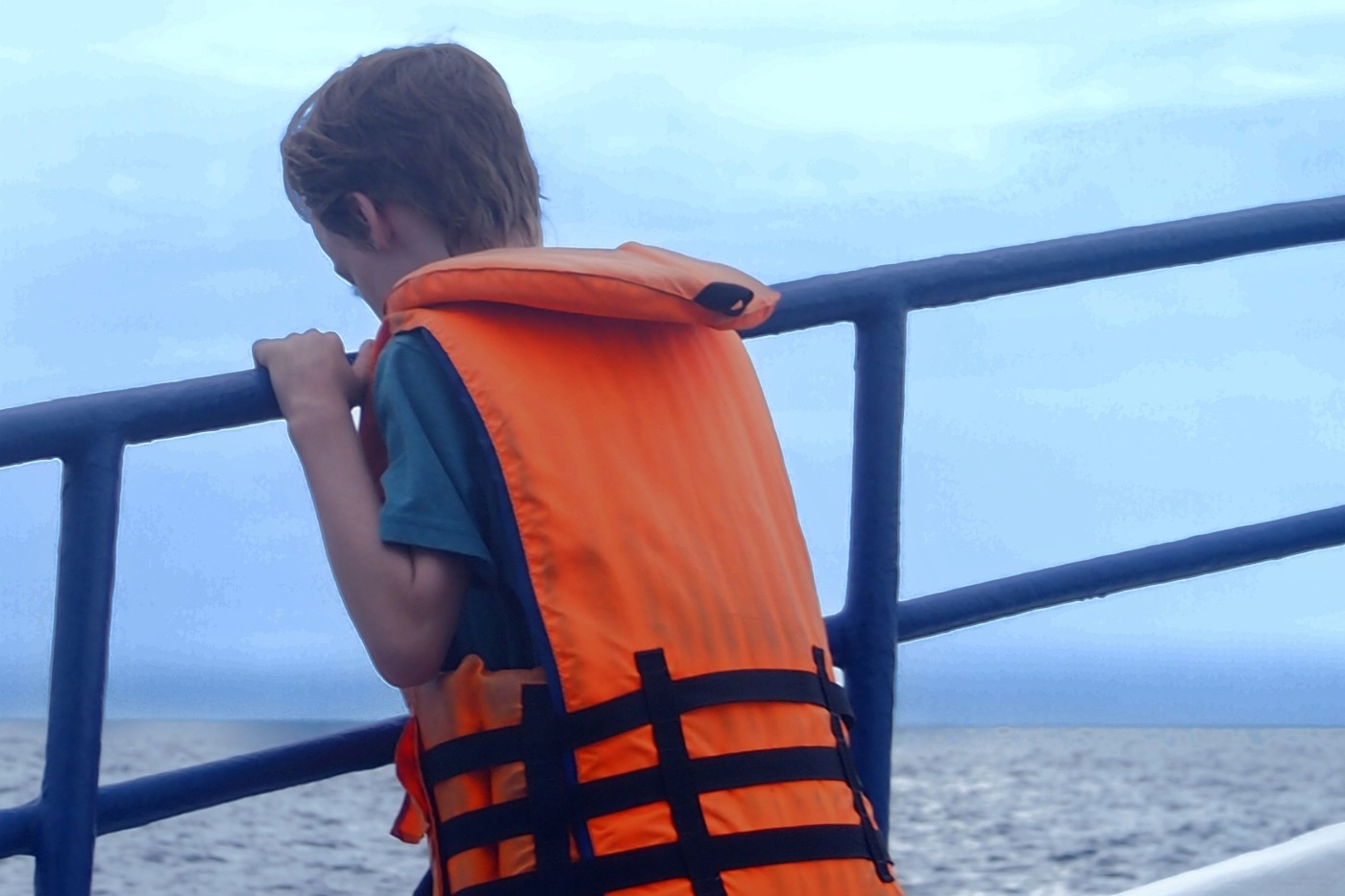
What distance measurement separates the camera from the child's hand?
1154 mm

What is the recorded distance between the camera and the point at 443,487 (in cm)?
108

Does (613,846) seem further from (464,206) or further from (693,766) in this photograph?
(464,206)

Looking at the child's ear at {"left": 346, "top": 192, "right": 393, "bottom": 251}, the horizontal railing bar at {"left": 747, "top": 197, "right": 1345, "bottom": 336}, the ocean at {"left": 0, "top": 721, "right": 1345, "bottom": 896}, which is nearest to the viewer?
the child's ear at {"left": 346, "top": 192, "right": 393, "bottom": 251}

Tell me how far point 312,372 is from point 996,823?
7.50 m

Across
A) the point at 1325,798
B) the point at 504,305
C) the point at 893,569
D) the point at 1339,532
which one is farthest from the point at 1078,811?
the point at 504,305

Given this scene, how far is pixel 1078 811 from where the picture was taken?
798 centimetres

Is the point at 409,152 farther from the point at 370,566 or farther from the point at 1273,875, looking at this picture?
the point at 1273,875

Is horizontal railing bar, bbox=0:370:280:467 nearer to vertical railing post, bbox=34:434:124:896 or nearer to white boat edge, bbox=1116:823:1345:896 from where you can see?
vertical railing post, bbox=34:434:124:896

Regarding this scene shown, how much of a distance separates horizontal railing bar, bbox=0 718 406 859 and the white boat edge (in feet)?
3.22

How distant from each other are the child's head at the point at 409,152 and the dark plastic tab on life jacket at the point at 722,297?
0.26 metres

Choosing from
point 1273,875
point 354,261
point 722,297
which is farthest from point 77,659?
point 1273,875

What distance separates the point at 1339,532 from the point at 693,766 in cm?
120

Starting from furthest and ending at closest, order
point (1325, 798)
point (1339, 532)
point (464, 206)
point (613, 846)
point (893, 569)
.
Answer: point (1325, 798), point (1339, 532), point (893, 569), point (464, 206), point (613, 846)

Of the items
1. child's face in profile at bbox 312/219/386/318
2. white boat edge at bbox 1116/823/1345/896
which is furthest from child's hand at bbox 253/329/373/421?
white boat edge at bbox 1116/823/1345/896
